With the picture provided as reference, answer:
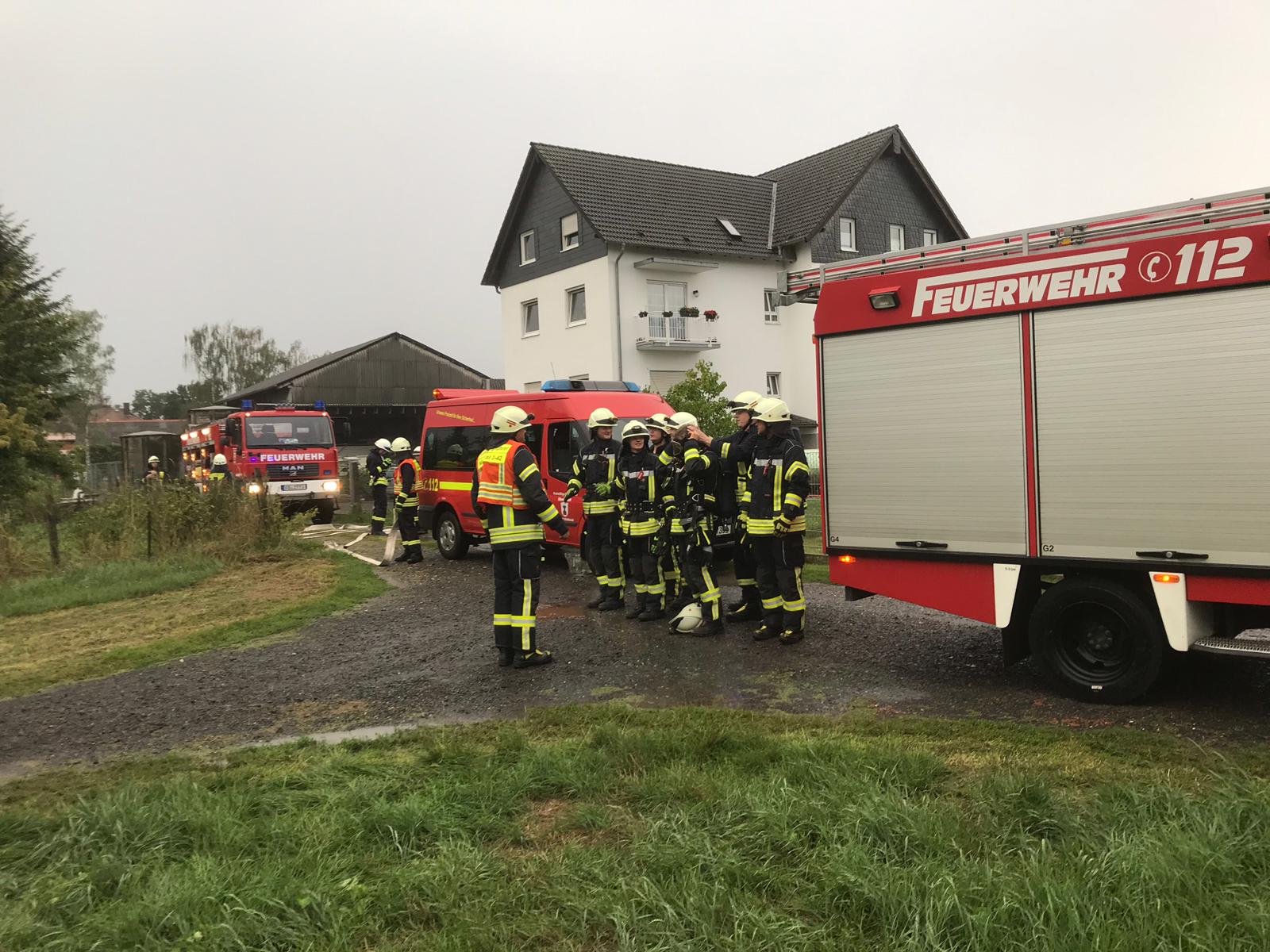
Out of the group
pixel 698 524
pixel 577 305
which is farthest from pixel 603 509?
pixel 577 305

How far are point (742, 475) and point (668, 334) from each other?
2340cm

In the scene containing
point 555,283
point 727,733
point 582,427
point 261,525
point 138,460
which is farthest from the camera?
point 555,283

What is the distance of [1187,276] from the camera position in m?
5.59

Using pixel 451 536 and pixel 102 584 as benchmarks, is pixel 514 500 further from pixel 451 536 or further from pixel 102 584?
pixel 102 584

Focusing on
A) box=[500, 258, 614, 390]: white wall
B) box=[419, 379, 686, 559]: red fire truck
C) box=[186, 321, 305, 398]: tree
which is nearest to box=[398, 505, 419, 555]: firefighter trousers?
box=[419, 379, 686, 559]: red fire truck

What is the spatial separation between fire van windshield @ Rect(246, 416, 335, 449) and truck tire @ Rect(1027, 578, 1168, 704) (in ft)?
60.4

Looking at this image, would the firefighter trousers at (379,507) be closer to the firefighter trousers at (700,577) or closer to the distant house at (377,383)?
the firefighter trousers at (700,577)

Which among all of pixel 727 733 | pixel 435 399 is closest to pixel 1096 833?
pixel 727 733

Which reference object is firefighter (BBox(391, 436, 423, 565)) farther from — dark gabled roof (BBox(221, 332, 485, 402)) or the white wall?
dark gabled roof (BBox(221, 332, 485, 402))

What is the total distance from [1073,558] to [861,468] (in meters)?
1.57

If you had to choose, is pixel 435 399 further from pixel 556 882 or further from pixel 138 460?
pixel 138 460

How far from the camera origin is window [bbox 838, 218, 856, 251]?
34.2 metres

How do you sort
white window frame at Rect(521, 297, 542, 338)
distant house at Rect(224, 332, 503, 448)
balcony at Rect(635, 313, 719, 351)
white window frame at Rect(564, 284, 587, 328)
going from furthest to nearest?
distant house at Rect(224, 332, 503, 448) → white window frame at Rect(521, 297, 542, 338) → white window frame at Rect(564, 284, 587, 328) → balcony at Rect(635, 313, 719, 351)

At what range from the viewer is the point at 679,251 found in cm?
3181
